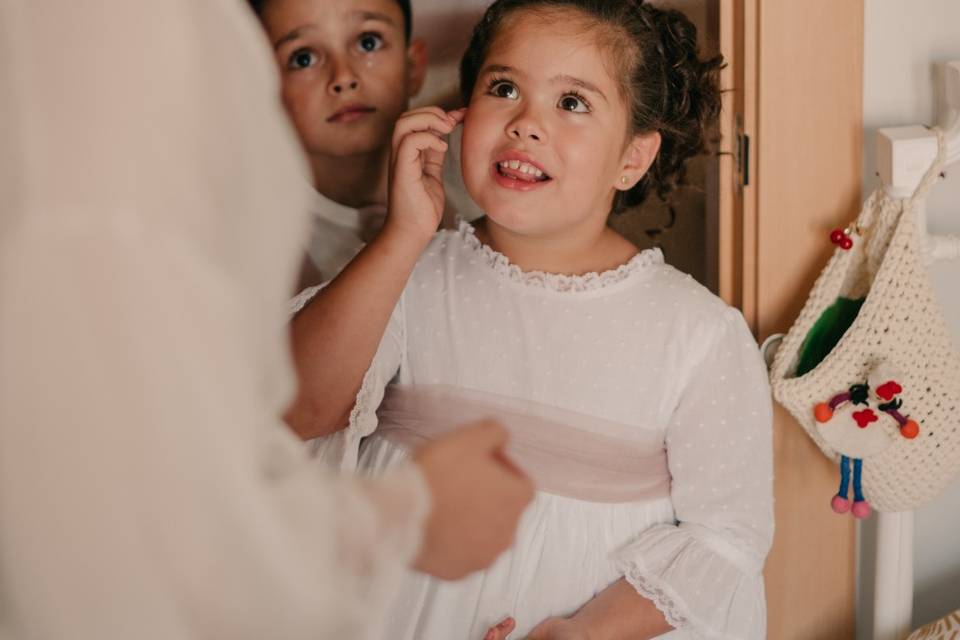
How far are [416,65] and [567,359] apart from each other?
46 cm

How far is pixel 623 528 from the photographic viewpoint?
1069 mm

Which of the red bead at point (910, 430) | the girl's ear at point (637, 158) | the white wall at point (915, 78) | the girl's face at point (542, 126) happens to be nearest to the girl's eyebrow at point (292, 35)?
the girl's face at point (542, 126)

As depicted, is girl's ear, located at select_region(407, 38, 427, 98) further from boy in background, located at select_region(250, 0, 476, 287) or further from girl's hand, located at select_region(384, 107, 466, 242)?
girl's hand, located at select_region(384, 107, 466, 242)

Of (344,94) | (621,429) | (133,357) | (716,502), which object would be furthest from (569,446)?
(133,357)

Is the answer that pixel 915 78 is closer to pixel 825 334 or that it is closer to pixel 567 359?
pixel 825 334

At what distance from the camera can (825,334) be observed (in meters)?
1.12

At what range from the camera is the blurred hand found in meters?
0.64

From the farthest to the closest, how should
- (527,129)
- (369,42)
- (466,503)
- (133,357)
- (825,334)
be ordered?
(369,42)
(825,334)
(527,129)
(466,503)
(133,357)

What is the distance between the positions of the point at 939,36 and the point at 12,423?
109 cm

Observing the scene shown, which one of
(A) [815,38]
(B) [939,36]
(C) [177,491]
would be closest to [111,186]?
(C) [177,491]

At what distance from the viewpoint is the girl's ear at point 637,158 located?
3.66ft

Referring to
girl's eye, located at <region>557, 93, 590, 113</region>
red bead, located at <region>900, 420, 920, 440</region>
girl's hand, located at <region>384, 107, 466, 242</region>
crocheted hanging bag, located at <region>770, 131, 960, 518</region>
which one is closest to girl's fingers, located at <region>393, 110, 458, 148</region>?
girl's hand, located at <region>384, 107, 466, 242</region>

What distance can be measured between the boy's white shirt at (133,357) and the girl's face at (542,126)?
50 centimetres

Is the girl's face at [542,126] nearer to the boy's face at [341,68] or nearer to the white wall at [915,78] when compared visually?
the boy's face at [341,68]
